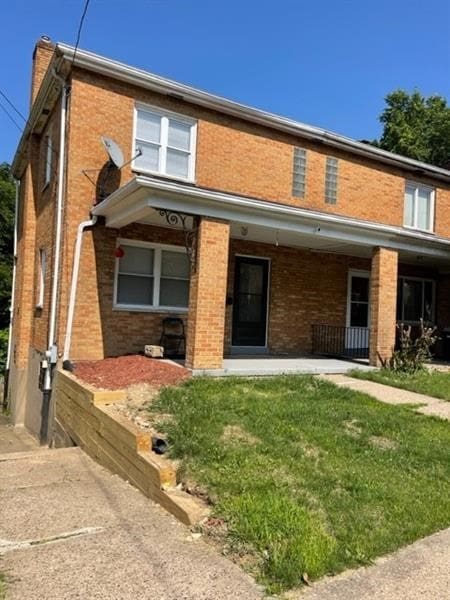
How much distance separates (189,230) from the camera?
10.9 metres

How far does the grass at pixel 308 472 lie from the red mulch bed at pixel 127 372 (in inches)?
26.6

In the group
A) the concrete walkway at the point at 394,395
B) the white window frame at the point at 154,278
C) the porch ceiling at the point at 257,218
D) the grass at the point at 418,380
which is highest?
the porch ceiling at the point at 257,218

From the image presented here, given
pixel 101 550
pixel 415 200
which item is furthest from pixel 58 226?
pixel 415 200

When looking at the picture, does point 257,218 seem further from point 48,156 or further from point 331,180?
point 48,156

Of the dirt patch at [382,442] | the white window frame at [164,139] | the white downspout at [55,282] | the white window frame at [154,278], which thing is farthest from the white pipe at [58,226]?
the dirt patch at [382,442]

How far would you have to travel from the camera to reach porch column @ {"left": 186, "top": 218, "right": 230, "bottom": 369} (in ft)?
29.8

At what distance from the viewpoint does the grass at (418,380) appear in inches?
357

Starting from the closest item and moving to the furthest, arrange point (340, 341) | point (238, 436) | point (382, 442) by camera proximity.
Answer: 1. point (238, 436)
2. point (382, 442)
3. point (340, 341)

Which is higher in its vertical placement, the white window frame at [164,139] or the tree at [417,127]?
the tree at [417,127]

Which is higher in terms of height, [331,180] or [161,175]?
[331,180]

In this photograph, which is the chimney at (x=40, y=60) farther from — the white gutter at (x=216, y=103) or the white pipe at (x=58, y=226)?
the white gutter at (x=216, y=103)

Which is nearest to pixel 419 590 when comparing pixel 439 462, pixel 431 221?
pixel 439 462

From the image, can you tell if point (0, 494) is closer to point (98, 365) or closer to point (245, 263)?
point (98, 365)

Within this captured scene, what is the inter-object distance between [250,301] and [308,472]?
835 centimetres
